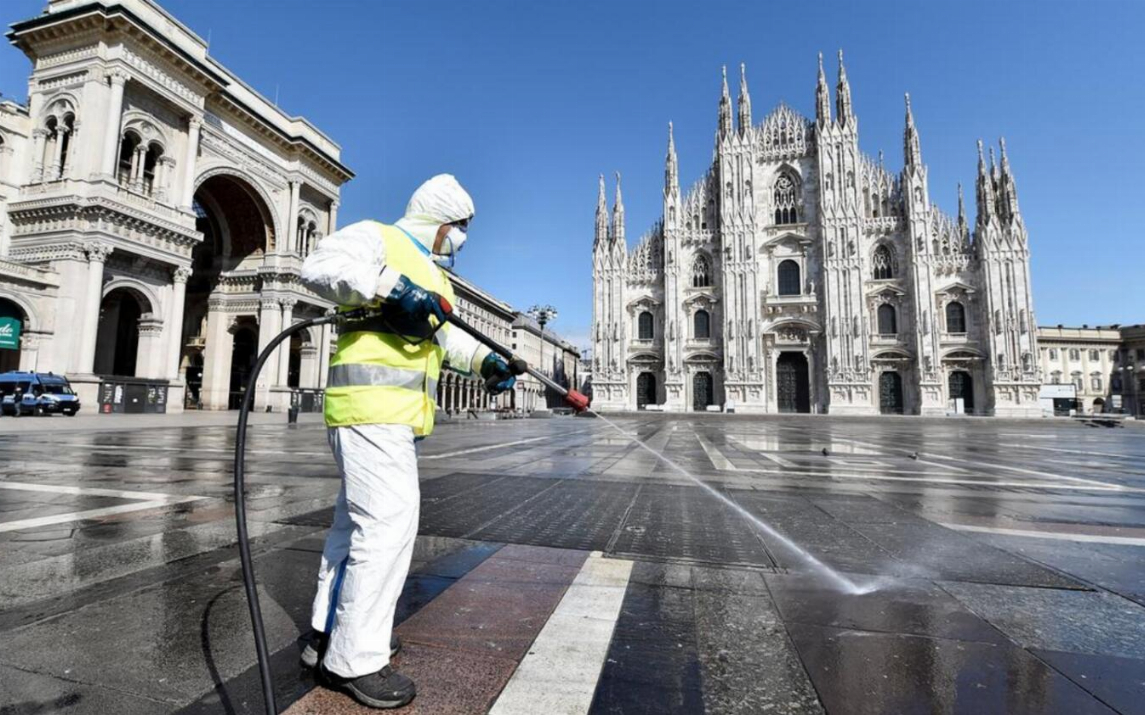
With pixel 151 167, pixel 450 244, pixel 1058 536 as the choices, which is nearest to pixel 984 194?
pixel 1058 536

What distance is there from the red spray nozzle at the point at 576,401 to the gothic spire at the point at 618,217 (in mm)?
42983

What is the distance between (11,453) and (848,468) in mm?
12880

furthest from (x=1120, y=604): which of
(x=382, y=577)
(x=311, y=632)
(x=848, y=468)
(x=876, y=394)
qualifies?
(x=876, y=394)

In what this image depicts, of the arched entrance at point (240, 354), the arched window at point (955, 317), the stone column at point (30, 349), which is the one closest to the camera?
the stone column at point (30, 349)

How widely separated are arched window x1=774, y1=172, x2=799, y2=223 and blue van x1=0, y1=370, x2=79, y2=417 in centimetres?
4419

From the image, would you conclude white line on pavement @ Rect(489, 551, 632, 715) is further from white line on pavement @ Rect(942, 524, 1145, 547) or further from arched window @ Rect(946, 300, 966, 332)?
arched window @ Rect(946, 300, 966, 332)

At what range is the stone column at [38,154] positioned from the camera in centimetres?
2383

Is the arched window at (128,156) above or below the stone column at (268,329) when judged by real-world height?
above

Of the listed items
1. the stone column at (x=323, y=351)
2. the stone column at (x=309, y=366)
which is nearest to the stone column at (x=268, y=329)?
the stone column at (x=309, y=366)

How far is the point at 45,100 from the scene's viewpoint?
2395cm

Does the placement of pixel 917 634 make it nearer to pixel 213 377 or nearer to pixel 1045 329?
pixel 213 377

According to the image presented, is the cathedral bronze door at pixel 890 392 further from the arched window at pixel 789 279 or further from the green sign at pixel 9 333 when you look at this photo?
the green sign at pixel 9 333

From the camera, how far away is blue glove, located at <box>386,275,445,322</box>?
1903 millimetres

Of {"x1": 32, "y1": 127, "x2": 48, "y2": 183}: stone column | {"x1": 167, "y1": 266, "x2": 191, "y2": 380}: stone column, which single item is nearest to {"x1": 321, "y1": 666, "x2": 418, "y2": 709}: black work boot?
{"x1": 167, "y1": 266, "x2": 191, "y2": 380}: stone column
